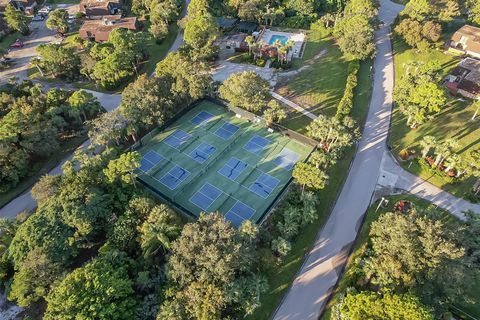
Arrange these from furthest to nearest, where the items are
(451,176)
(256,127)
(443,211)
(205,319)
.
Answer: (256,127) → (451,176) → (443,211) → (205,319)

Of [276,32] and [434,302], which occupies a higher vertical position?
[276,32]

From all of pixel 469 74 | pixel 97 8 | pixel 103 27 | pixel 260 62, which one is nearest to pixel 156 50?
pixel 103 27

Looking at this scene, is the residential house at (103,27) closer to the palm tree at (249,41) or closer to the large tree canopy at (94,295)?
the palm tree at (249,41)

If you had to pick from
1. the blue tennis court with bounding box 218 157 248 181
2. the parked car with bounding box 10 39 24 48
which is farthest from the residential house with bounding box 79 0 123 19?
the blue tennis court with bounding box 218 157 248 181

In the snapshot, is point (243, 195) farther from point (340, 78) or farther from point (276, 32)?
point (276, 32)

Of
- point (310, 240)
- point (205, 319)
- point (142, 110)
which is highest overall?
point (142, 110)

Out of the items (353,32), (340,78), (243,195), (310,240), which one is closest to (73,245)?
(243,195)

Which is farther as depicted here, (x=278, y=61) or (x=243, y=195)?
(x=278, y=61)
